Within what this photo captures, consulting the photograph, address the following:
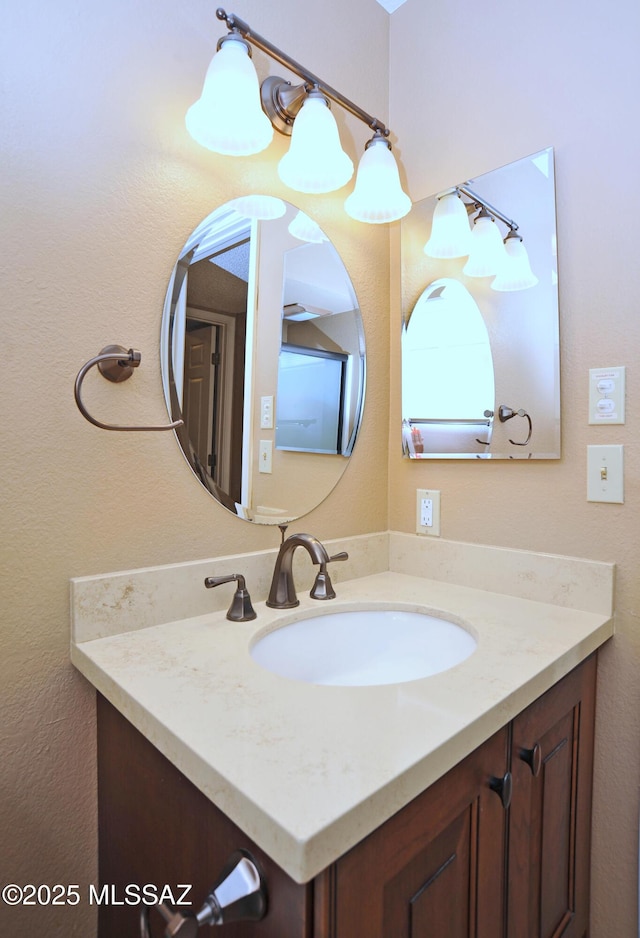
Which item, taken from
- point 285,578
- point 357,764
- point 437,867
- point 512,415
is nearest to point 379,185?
point 512,415

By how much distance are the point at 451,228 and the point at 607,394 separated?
581 millimetres

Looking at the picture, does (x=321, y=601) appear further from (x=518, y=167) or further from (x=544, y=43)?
(x=544, y=43)

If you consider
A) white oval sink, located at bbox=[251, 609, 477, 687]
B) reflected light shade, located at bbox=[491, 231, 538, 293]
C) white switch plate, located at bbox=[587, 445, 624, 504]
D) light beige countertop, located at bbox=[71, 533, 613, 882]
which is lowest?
white oval sink, located at bbox=[251, 609, 477, 687]

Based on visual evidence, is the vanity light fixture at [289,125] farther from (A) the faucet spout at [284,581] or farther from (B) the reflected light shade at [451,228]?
(A) the faucet spout at [284,581]

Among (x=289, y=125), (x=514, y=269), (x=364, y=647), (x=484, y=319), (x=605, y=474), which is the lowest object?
(x=364, y=647)

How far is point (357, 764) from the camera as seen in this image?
550 mm

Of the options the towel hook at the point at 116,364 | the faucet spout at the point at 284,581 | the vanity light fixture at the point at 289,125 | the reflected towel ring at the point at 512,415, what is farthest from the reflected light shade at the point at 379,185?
the faucet spout at the point at 284,581

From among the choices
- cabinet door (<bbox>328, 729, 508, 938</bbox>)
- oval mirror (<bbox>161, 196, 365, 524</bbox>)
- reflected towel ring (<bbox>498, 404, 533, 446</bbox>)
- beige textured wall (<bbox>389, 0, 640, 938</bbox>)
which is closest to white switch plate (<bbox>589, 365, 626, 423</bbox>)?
beige textured wall (<bbox>389, 0, 640, 938</bbox>)

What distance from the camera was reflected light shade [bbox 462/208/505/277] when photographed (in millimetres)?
1231

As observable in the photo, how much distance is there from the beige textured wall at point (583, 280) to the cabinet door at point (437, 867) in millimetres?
442

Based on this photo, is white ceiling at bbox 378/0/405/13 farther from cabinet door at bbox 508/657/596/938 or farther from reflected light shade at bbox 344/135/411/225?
cabinet door at bbox 508/657/596/938

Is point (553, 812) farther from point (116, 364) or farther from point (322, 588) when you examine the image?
point (116, 364)

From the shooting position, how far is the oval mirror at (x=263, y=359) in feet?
3.44

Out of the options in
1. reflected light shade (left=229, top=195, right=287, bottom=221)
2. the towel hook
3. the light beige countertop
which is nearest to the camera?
the light beige countertop
